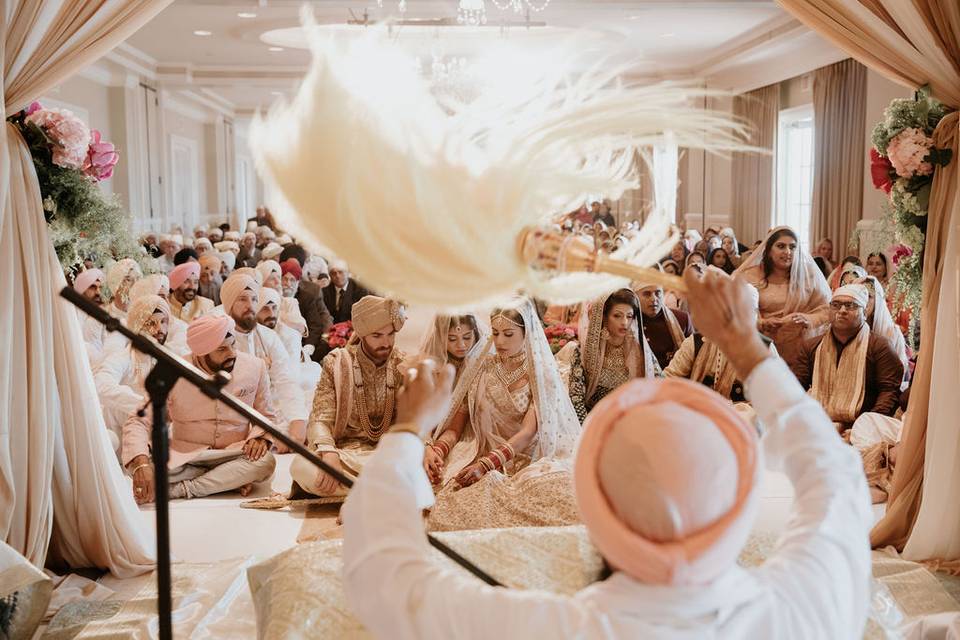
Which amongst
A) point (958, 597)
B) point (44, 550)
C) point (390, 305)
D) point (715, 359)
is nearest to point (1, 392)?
point (44, 550)

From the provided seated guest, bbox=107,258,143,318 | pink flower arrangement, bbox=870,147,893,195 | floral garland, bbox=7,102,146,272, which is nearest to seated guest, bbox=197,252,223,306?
seated guest, bbox=107,258,143,318

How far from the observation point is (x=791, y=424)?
1.33 meters

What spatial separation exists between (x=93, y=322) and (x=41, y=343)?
259 centimetres

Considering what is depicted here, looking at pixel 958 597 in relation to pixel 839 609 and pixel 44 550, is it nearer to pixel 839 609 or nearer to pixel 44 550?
pixel 839 609

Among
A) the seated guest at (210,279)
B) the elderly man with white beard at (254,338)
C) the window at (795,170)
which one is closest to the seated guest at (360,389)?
the elderly man with white beard at (254,338)

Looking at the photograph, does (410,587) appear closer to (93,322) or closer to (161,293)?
(93,322)

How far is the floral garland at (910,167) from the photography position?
343 centimetres

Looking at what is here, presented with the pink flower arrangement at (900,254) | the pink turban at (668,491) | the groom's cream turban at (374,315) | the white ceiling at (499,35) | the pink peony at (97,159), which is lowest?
the groom's cream turban at (374,315)

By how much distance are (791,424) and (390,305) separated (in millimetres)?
3125

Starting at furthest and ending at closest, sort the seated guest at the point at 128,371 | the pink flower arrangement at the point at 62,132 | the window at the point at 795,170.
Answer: the window at the point at 795,170
the seated guest at the point at 128,371
the pink flower arrangement at the point at 62,132

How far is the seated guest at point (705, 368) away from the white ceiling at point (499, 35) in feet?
11.1

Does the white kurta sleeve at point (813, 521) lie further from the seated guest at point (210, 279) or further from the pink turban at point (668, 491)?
the seated guest at point (210, 279)

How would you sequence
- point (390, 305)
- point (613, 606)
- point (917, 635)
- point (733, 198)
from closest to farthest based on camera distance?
point (613, 606)
point (917, 635)
point (390, 305)
point (733, 198)

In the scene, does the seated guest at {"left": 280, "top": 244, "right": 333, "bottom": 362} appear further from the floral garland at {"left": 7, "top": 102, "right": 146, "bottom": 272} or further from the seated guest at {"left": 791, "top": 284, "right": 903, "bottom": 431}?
the floral garland at {"left": 7, "top": 102, "right": 146, "bottom": 272}
